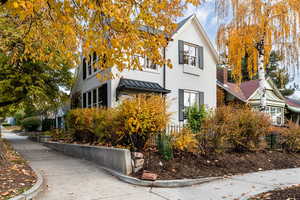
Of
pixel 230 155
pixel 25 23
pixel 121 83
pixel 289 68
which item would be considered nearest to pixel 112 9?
pixel 25 23

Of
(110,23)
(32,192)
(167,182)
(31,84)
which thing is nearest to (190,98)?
(31,84)

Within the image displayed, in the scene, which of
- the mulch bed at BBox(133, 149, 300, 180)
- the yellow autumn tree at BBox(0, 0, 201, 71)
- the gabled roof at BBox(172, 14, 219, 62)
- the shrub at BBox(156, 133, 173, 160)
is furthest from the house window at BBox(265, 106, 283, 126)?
the yellow autumn tree at BBox(0, 0, 201, 71)

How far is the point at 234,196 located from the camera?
4859mm

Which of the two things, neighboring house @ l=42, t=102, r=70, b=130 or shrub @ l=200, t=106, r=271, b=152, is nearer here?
shrub @ l=200, t=106, r=271, b=152

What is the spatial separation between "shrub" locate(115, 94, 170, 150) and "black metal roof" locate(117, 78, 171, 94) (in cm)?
436

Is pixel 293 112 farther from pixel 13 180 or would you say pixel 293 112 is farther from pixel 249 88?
pixel 13 180

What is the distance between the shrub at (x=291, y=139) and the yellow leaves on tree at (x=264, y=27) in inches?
129

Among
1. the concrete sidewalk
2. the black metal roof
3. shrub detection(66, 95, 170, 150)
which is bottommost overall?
the concrete sidewalk

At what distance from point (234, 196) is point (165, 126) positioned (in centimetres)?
271

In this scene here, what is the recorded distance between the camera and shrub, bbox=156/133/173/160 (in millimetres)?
6746

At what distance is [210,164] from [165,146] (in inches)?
60.1

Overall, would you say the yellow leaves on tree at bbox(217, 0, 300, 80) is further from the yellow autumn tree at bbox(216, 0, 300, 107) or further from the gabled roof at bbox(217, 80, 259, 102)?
the gabled roof at bbox(217, 80, 259, 102)

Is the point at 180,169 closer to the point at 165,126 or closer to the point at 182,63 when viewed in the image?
the point at 165,126

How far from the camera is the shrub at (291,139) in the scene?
9711 millimetres
